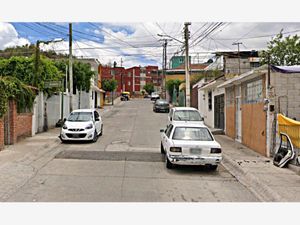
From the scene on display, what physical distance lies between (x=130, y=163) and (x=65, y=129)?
5.67 meters

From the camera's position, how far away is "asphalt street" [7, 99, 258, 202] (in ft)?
23.4

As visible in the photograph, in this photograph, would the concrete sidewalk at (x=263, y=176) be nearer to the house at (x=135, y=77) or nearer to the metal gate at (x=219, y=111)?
the metal gate at (x=219, y=111)

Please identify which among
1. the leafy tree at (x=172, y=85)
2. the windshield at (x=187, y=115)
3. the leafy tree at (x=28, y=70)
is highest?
the leafy tree at (x=172, y=85)

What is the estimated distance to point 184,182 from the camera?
8719mm

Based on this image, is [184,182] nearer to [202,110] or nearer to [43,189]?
[43,189]

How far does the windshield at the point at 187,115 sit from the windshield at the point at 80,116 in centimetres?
477

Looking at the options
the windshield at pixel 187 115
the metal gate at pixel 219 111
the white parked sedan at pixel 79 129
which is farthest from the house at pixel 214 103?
the white parked sedan at pixel 79 129

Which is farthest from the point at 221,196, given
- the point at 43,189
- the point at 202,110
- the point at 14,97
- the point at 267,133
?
the point at 202,110

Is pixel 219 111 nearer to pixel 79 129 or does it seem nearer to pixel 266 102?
pixel 266 102

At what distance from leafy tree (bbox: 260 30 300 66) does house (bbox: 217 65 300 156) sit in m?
7.18

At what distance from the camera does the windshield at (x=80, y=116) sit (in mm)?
16734

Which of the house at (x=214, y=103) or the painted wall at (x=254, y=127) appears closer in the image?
the painted wall at (x=254, y=127)

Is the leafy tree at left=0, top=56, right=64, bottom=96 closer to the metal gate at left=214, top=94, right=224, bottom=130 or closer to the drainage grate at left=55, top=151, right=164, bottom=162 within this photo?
the drainage grate at left=55, top=151, right=164, bottom=162

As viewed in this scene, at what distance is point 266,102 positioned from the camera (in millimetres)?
12188
